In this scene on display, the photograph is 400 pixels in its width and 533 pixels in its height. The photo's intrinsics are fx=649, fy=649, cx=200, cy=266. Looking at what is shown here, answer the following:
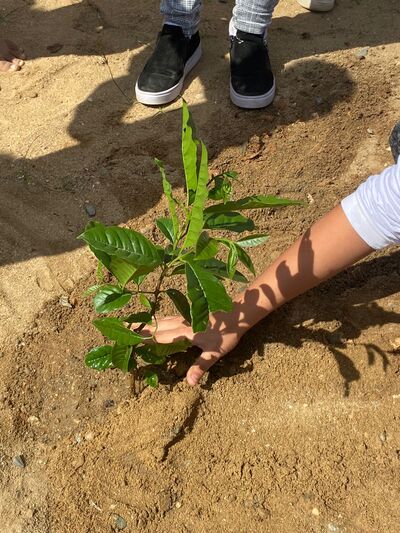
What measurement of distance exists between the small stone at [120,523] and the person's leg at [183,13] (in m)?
2.35

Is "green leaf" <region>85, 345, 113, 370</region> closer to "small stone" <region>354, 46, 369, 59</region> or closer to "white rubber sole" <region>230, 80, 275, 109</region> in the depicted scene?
"white rubber sole" <region>230, 80, 275, 109</region>

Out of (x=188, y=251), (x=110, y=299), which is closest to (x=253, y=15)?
(x=188, y=251)

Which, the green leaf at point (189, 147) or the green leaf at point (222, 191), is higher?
the green leaf at point (189, 147)

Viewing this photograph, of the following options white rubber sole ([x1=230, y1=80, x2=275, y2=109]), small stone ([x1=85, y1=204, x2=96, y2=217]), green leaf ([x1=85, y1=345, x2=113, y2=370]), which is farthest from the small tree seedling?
white rubber sole ([x1=230, y1=80, x2=275, y2=109])

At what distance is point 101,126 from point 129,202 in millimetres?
556

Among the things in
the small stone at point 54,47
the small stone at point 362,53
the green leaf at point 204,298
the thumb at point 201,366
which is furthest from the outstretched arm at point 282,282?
the small stone at point 54,47

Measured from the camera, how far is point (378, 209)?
1634mm

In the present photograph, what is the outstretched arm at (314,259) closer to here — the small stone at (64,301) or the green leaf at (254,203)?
the green leaf at (254,203)

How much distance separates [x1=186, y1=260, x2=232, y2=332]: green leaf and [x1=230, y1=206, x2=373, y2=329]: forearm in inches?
19.7

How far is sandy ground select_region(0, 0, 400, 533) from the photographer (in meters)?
1.89

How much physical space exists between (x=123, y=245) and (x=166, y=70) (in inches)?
76.3

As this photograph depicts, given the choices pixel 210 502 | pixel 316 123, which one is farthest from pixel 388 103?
pixel 210 502

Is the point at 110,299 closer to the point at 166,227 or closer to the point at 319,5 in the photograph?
the point at 166,227

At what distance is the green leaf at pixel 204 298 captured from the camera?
4.39 feet
